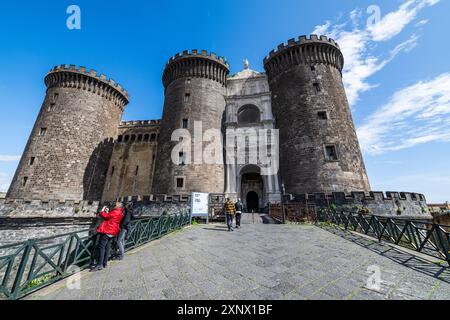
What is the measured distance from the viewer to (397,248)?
5887 mm

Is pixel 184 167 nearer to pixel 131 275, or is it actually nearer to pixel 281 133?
pixel 281 133

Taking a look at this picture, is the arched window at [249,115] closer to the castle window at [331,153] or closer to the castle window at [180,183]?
the castle window at [331,153]

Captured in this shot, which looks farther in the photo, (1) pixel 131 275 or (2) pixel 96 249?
(2) pixel 96 249

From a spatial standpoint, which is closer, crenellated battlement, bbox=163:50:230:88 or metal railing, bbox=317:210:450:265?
metal railing, bbox=317:210:450:265

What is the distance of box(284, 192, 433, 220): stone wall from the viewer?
1240 cm

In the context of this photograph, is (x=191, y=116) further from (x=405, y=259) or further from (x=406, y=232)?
(x=405, y=259)

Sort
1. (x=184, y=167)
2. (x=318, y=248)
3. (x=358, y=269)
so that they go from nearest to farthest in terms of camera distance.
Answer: (x=358, y=269)
(x=318, y=248)
(x=184, y=167)

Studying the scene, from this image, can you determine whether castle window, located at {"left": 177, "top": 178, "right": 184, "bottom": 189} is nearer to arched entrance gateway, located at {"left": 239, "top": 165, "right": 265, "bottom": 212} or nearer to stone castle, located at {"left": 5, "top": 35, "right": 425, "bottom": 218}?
stone castle, located at {"left": 5, "top": 35, "right": 425, "bottom": 218}

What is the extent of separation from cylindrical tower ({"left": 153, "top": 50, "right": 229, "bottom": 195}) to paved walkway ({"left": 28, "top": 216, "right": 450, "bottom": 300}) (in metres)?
12.5

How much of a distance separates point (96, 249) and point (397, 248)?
8.48 m

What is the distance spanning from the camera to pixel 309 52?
2009 centimetres

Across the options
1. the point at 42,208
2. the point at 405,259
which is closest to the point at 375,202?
the point at 405,259

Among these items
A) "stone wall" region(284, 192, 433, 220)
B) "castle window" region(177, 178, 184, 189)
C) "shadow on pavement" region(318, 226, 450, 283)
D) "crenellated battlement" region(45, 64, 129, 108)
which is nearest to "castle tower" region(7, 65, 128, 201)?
"crenellated battlement" region(45, 64, 129, 108)
